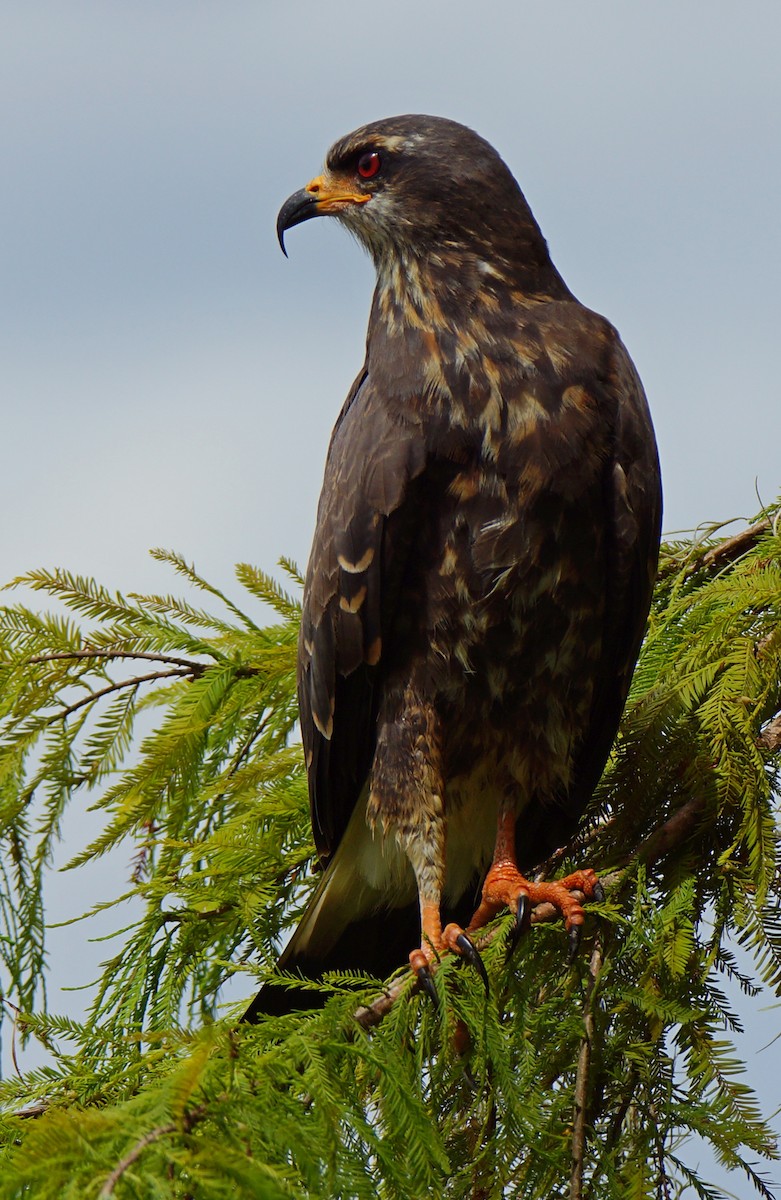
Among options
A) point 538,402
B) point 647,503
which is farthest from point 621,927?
point 538,402

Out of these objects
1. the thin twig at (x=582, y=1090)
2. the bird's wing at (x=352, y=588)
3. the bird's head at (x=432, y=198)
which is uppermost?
the bird's head at (x=432, y=198)

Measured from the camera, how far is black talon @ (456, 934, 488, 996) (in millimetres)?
2685

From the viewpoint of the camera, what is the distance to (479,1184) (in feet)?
8.58

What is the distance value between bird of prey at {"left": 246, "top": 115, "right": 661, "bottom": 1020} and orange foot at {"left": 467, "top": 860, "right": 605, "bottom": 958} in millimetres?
11

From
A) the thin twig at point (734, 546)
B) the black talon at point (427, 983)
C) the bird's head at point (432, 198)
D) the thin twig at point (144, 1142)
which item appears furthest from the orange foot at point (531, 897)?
the bird's head at point (432, 198)

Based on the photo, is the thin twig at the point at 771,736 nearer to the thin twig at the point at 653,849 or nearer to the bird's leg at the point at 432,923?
the thin twig at the point at 653,849

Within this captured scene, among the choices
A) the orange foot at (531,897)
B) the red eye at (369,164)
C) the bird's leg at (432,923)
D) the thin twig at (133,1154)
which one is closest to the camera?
the thin twig at (133,1154)

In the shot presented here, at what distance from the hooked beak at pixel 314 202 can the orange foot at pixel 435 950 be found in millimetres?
2108

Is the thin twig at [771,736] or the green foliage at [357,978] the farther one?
the thin twig at [771,736]

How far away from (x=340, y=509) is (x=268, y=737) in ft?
3.21

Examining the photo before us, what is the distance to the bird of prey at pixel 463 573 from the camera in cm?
316

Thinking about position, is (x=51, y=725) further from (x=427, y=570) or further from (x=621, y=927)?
(x=621, y=927)

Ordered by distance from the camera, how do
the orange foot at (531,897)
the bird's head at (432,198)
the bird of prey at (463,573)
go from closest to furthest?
the orange foot at (531,897), the bird of prey at (463,573), the bird's head at (432,198)

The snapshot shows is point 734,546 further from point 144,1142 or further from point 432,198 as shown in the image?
point 144,1142
